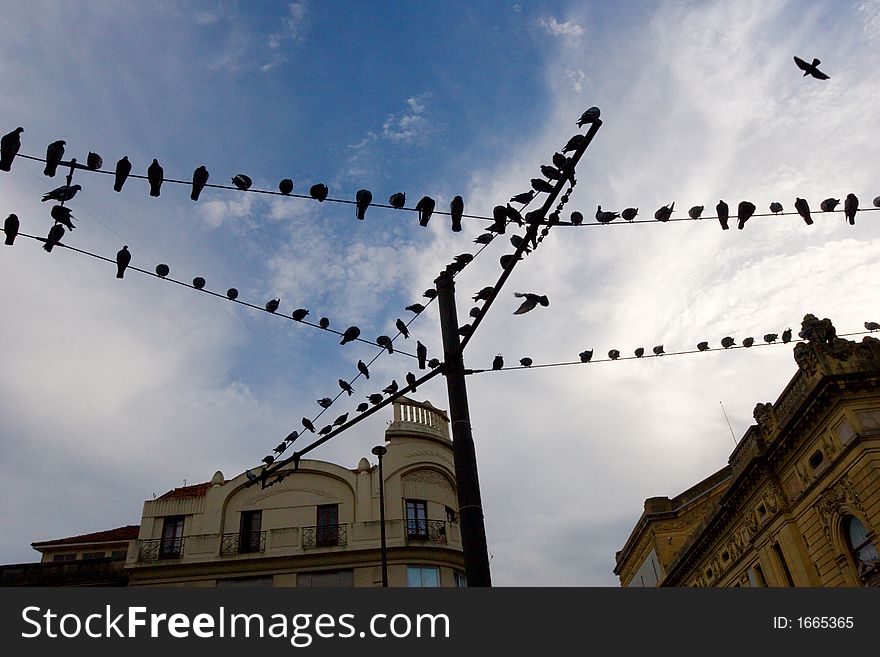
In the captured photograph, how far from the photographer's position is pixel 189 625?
7043mm

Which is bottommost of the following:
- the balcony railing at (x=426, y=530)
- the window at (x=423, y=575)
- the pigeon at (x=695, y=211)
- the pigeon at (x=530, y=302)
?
the pigeon at (x=530, y=302)

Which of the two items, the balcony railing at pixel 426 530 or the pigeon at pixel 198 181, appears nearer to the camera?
the pigeon at pixel 198 181

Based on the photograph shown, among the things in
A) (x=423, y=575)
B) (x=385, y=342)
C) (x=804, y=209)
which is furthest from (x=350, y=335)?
(x=423, y=575)

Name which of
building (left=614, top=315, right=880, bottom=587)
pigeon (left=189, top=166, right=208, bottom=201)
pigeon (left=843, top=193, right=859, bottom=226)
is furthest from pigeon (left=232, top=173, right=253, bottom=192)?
building (left=614, top=315, right=880, bottom=587)

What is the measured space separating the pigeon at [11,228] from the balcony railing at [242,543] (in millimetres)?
22758

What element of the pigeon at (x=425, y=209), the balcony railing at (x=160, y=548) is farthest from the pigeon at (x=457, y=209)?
the balcony railing at (x=160, y=548)

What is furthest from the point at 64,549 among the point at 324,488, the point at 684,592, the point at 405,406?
the point at 684,592

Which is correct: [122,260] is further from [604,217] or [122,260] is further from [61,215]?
[604,217]

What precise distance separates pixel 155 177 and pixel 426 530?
23.7 meters

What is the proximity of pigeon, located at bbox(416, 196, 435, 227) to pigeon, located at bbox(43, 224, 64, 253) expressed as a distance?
4244mm

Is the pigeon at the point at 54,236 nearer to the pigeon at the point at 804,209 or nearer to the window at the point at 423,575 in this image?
the pigeon at the point at 804,209

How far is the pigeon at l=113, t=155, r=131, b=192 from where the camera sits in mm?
7812

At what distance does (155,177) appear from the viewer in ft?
25.9

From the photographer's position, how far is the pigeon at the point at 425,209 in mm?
8641
